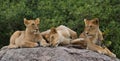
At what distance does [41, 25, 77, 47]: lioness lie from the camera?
1288 centimetres

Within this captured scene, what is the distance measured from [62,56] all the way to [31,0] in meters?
8.10

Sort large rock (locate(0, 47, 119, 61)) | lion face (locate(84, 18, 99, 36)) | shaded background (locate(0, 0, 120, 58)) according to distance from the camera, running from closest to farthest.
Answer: large rock (locate(0, 47, 119, 61)) → lion face (locate(84, 18, 99, 36)) → shaded background (locate(0, 0, 120, 58))

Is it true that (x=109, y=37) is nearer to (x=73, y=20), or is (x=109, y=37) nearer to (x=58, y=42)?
(x=73, y=20)

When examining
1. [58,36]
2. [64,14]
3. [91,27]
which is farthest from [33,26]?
[64,14]

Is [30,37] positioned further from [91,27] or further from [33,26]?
[91,27]

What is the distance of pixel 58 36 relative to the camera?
42.4 ft

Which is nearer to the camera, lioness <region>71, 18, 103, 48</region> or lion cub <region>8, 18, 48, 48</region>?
lion cub <region>8, 18, 48, 48</region>

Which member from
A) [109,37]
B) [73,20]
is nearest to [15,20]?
[73,20]

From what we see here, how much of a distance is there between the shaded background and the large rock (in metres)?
4.13

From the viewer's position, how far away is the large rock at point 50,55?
1261 centimetres

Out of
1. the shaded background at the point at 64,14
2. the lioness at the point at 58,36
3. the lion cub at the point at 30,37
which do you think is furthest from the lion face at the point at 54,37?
the shaded background at the point at 64,14

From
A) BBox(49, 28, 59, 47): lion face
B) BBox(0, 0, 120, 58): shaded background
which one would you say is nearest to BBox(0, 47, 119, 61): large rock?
BBox(49, 28, 59, 47): lion face

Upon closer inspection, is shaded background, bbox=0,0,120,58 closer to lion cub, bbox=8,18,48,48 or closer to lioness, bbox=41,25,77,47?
lioness, bbox=41,25,77,47

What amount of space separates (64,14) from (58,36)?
243 inches
